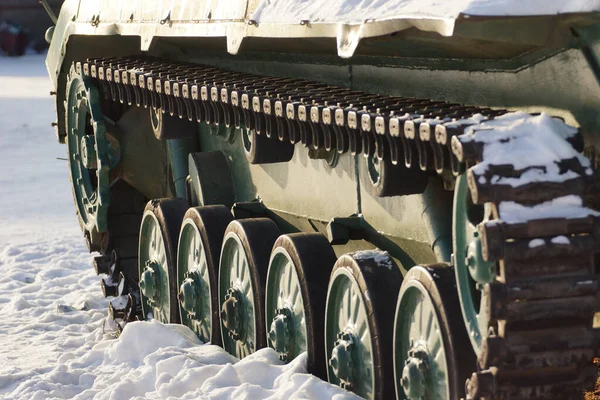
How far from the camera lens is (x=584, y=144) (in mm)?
3350

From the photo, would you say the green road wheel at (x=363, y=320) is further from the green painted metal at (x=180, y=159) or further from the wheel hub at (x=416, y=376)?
→ the green painted metal at (x=180, y=159)

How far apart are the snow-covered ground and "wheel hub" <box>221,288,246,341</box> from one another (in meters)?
0.13

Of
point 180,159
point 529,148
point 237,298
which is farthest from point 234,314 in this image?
point 529,148

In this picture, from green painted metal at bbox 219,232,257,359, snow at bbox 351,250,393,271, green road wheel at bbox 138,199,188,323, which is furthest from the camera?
green road wheel at bbox 138,199,188,323

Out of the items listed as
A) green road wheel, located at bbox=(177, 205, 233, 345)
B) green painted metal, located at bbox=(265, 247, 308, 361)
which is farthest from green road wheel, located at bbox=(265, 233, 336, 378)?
green road wheel, located at bbox=(177, 205, 233, 345)

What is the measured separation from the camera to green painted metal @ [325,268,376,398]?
452cm

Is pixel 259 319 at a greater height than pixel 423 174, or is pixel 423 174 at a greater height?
pixel 423 174

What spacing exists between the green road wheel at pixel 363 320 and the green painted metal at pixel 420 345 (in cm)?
15

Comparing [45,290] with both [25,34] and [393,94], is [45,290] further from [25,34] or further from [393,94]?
[25,34]

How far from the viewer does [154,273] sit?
648cm

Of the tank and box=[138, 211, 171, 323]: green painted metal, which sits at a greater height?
the tank

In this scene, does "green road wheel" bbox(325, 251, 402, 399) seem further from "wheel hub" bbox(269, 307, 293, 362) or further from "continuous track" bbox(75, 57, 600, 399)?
"continuous track" bbox(75, 57, 600, 399)

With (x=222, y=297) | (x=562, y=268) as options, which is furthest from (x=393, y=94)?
(x=222, y=297)

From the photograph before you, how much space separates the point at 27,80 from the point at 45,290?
14193 mm
